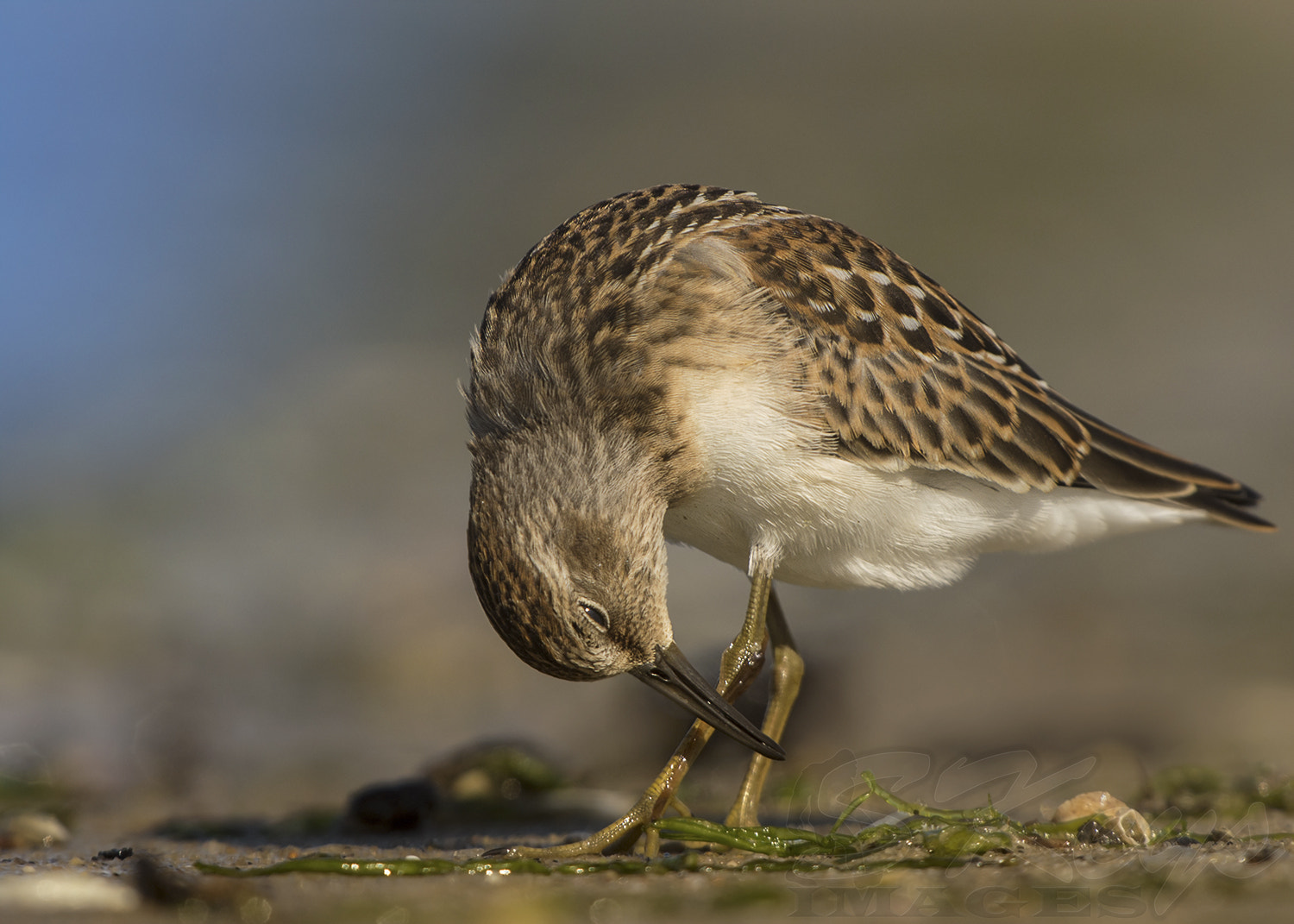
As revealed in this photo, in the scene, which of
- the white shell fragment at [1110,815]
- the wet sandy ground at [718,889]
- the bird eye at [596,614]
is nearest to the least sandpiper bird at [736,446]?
the bird eye at [596,614]

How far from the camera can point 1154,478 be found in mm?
6492

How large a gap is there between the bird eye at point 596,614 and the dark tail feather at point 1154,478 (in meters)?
2.56

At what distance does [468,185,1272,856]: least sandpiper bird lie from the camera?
17.2 feet

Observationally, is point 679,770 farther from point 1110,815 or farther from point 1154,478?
Answer: point 1154,478

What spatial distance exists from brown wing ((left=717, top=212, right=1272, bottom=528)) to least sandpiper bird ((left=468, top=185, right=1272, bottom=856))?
0.04 ft

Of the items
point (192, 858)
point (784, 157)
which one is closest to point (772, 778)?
point (192, 858)

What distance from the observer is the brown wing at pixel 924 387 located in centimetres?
585

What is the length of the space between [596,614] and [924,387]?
1933 millimetres

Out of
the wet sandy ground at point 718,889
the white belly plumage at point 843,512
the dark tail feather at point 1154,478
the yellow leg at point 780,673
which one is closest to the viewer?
the wet sandy ground at point 718,889

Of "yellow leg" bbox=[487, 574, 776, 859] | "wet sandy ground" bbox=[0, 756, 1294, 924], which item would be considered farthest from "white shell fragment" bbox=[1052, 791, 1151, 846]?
"yellow leg" bbox=[487, 574, 776, 859]

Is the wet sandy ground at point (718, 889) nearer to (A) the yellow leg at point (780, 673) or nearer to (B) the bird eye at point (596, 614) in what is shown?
(B) the bird eye at point (596, 614)

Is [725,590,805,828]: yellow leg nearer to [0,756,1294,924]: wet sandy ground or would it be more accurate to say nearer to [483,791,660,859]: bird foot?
[483,791,660,859]: bird foot

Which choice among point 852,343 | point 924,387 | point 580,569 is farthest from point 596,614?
point 924,387

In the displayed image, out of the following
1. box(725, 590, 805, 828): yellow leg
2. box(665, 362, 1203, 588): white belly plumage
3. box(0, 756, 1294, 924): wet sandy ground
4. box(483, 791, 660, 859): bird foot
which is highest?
box(665, 362, 1203, 588): white belly plumage
